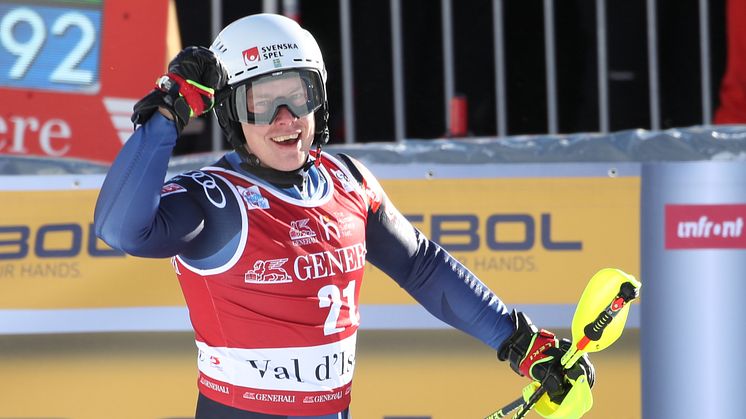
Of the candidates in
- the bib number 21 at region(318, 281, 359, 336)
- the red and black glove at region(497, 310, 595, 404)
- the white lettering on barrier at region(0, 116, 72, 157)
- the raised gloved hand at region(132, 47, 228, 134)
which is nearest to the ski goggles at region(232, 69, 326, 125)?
the raised gloved hand at region(132, 47, 228, 134)

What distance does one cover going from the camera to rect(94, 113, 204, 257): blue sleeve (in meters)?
2.97

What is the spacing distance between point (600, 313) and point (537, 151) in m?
1.33

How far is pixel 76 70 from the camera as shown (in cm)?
585

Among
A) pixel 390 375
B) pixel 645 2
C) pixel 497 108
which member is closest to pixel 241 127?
pixel 390 375

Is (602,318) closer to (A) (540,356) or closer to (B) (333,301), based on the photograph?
(A) (540,356)

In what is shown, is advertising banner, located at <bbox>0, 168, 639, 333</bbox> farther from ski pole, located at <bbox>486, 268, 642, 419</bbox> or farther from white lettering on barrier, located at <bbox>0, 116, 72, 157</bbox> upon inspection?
white lettering on barrier, located at <bbox>0, 116, 72, 157</bbox>

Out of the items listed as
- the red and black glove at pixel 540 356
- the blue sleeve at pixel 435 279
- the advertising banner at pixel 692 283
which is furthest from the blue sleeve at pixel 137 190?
the advertising banner at pixel 692 283

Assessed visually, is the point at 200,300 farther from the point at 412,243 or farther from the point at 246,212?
the point at 412,243

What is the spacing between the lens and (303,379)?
3363 millimetres

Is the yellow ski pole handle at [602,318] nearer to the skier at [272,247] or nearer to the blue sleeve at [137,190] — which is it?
the skier at [272,247]

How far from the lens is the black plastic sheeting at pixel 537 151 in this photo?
15.2ft

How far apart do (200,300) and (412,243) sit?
26.6 inches

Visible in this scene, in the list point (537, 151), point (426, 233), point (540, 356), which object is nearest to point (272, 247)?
point (540, 356)

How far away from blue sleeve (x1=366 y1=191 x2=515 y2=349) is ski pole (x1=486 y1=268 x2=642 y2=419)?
0.78 ft
